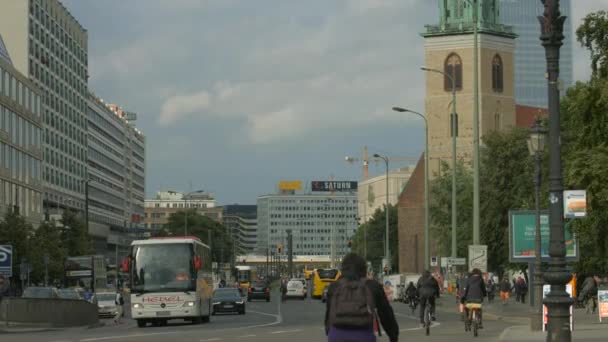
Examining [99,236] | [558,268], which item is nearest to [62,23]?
[99,236]

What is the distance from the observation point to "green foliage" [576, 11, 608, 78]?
37125mm

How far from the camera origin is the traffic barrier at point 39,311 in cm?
4094

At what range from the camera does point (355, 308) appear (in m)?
11.1

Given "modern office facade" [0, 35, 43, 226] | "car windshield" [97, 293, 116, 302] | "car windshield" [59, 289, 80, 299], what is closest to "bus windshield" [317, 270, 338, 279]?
"modern office facade" [0, 35, 43, 226]

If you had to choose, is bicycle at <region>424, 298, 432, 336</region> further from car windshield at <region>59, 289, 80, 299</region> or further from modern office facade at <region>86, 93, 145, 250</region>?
modern office facade at <region>86, 93, 145, 250</region>

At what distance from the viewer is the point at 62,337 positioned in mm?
32656

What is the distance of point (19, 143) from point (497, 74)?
194 ft

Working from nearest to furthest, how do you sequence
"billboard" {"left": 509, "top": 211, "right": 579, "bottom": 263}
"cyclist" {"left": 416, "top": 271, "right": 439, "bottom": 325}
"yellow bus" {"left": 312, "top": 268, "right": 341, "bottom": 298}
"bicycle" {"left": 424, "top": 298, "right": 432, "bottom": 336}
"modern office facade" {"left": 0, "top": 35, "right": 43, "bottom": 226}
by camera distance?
"bicycle" {"left": 424, "top": 298, "right": 432, "bottom": 336}, "cyclist" {"left": 416, "top": 271, "right": 439, "bottom": 325}, "billboard" {"left": 509, "top": 211, "right": 579, "bottom": 263}, "modern office facade" {"left": 0, "top": 35, "right": 43, "bottom": 226}, "yellow bus" {"left": 312, "top": 268, "right": 341, "bottom": 298}

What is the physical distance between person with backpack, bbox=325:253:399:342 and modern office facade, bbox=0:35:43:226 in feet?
262

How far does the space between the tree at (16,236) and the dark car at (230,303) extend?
19553mm

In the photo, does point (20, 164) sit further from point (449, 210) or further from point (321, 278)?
point (449, 210)

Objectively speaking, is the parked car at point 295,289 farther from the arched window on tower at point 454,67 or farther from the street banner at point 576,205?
the street banner at point 576,205

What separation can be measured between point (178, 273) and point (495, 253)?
46.6 m

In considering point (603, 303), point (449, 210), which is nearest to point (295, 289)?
point (449, 210)
